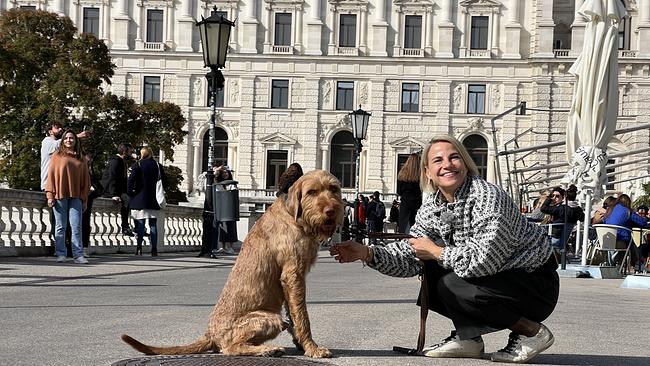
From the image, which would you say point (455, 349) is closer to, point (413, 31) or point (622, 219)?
point (622, 219)

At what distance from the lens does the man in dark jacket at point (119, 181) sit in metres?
19.6

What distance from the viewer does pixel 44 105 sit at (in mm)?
49812

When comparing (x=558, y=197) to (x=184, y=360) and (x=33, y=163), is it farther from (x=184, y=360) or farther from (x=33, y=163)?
(x=33, y=163)

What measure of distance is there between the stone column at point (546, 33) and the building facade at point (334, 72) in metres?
0.81

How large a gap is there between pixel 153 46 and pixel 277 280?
62820 mm

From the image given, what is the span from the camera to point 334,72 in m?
67.7

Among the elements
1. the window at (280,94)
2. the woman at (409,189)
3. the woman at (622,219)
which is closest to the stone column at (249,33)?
the window at (280,94)

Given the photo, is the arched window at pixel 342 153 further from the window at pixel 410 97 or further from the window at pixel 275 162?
the window at pixel 410 97

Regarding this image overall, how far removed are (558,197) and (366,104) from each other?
48.1 meters

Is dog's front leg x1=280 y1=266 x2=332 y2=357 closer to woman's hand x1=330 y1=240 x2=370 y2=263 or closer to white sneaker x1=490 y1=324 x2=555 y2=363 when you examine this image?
woman's hand x1=330 y1=240 x2=370 y2=263

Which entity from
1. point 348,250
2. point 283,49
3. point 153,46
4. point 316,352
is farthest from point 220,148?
point 316,352

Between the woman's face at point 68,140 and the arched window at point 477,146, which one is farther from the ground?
the arched window at point 477,146

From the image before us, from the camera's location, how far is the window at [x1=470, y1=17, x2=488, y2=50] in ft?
220

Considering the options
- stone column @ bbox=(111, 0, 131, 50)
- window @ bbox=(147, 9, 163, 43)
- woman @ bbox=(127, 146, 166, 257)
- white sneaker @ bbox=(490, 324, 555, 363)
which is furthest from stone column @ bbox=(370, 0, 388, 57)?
white sneaker @ bbox=(490, 324, 555, 363)
